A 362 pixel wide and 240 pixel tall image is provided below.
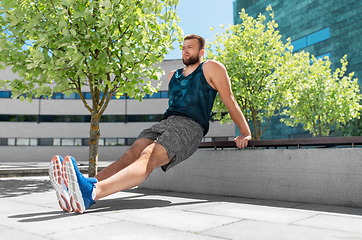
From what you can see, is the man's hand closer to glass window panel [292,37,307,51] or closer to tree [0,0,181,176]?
tree [0,0,181,176]

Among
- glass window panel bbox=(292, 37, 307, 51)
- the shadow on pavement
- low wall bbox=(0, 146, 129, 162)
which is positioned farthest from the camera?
glass window panel bbox=(292, 37, 307, 51)

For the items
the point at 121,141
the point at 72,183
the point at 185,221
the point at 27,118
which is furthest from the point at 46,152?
the point at 185,221

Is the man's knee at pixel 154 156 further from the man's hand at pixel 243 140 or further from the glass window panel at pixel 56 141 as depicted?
the glass window panel at pixel 56 141

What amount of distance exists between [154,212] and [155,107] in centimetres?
2864

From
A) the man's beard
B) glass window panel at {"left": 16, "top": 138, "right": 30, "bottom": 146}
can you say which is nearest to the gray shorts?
the man's beard

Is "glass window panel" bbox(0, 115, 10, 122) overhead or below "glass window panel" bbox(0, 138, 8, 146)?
overhead

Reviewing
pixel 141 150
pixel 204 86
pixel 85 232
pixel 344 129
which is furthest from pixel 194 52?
pixel 344 129

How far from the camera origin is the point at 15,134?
31.0 metres

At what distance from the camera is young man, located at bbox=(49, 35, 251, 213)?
273cm

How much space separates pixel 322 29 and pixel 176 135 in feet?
116

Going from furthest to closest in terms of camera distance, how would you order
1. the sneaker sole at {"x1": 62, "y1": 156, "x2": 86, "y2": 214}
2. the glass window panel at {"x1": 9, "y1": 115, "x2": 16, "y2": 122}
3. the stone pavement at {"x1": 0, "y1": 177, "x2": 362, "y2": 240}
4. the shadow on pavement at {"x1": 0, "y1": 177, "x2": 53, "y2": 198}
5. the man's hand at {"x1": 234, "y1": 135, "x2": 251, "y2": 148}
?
the glass window panel at {"x1": 9, "y1": 115, "x2": 16, "y2": 122}
the shadow on pavement at {"x1": 0, "y1": 177, "x2": 53, "y2": 198}
the man's hand at {"x1": 234, "y1": 135, "x2": 251, "y2": 148}
the sneaker sole at {"x1": 62, "y1": 156, "x2": 86, "y2": 214}
the stone pavement at {"x1": 0, "y1": 177, "x2": 362, "y2": 240}

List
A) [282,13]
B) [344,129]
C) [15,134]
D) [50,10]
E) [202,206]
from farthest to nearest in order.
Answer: [282,13], [15,134], [344,129], [50,10], [202,206]

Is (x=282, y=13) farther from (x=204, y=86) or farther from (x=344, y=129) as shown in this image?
(x=204, y=86)

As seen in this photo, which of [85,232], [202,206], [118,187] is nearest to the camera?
[85,232]
